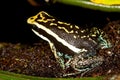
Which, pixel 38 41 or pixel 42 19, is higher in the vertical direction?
pixel 42 19

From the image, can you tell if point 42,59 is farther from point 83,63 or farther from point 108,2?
point 108,2

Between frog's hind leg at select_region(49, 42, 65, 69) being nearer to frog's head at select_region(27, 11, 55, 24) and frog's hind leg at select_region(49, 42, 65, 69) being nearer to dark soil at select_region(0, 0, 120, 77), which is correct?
dark soil at select_region(0, 0, 120, 77)

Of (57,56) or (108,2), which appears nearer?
(108,2)

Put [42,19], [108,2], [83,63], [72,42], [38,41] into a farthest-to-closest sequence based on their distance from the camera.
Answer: [38,41], [42,19], [72,42], [83,63], [108,2]

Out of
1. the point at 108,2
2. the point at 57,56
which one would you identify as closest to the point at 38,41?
the point at 57,56

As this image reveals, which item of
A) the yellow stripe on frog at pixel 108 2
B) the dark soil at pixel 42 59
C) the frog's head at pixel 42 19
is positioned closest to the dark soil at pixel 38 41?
the dark soil at pixel 42 59

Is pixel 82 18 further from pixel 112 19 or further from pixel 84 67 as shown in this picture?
pixel 84 67

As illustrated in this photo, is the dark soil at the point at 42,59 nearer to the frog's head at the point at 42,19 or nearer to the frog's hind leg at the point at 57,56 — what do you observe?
the frog's hind leg at the point at 57,56
